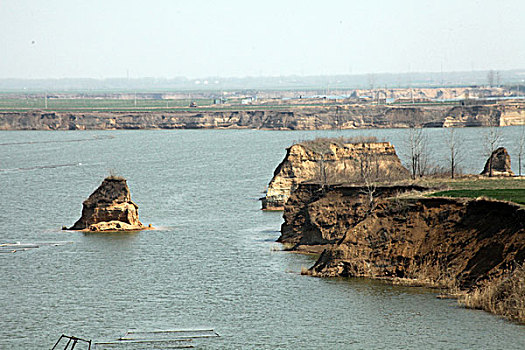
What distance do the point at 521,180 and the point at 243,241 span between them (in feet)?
64.3

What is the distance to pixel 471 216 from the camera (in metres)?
40.1

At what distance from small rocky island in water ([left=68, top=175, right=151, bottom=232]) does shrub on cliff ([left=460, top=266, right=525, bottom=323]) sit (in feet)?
112

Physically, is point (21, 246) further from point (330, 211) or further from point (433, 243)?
point (433, 243)

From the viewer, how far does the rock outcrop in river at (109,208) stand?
64.8 meters

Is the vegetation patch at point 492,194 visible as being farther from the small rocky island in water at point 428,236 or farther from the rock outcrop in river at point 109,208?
the rock outcrop in river at point 109,208

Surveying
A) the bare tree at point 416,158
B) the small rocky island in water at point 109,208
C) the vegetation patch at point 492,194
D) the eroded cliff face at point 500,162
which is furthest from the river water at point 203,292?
the eroded cliff face at point 500,162

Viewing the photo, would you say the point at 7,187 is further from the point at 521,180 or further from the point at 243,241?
the point at 521,180

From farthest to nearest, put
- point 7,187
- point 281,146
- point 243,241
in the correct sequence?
point 281,146 → point 7,187 → point 243,241

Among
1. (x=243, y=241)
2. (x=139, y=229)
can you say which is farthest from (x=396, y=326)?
(x=139, y=229)

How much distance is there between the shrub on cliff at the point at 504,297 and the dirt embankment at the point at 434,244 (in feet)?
3.18

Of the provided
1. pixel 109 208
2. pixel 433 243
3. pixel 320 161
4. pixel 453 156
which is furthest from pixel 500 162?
pixel 109 208

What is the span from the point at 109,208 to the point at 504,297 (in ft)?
122

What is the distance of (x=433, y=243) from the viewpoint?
40.5 metres

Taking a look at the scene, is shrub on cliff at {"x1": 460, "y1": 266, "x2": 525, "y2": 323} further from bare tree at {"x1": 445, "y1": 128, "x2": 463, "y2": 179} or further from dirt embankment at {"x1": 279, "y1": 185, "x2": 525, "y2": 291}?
bare tree at {"x1": 445, "y1": 128, "x2": 463, "y2": 179}
